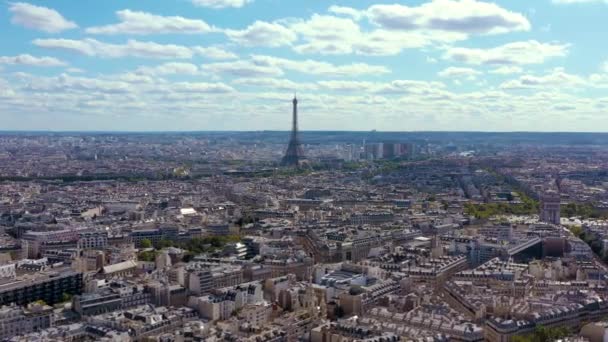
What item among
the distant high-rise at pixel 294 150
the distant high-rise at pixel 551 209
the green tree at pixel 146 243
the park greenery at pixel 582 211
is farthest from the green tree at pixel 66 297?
the distant high-rise at pixel 294 150

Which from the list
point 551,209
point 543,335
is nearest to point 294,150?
point 551,209

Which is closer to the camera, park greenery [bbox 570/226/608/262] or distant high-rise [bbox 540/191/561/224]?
park greenery [bbox 570/226/608/262]

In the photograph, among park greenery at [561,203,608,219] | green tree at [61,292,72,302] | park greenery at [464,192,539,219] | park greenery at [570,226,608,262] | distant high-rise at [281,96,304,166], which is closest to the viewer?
green tree at [61,292,72,302]

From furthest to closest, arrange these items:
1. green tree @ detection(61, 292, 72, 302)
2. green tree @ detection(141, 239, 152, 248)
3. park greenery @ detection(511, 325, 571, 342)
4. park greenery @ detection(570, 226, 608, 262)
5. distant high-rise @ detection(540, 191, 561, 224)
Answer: distant high-rise @ detection(540, 191, 561, 224), green tree @ detection(141, 239, 152, 248), park greenery @ detection(570, 226, 608, 262), green tree @ detection(61, 292, 72, 302), park greenery @ detection(511, 325, 571, 342)

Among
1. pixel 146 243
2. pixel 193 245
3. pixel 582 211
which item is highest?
pixel 582 211

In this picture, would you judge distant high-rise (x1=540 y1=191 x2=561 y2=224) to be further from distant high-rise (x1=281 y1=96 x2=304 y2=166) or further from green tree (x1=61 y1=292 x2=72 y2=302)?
distant high-rise (x1=281 y1=96 x2=304 y2=166)

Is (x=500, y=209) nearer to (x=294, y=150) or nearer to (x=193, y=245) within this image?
(x=193, y=245)

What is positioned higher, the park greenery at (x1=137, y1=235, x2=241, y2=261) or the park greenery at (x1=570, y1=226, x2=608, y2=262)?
the park greenery at (x1=570, y1=226, x2=608, y2=262)

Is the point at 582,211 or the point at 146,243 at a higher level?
the point at 582,211

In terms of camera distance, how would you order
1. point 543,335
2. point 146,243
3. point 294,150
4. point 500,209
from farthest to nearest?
point 294,150 → point 500,209 → point 146,243 → point 543,335

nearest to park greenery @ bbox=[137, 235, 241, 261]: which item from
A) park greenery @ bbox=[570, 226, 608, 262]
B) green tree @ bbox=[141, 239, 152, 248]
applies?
green tree @ bbox=[141, 239, 152, 248]

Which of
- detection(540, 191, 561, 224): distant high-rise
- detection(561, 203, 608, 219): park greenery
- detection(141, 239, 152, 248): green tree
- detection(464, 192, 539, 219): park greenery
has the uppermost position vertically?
detection(540, 191, 561, 224): distant high-rise

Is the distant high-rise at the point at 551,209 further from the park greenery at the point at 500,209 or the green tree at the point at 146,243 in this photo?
the green tree at the point at 146,243
